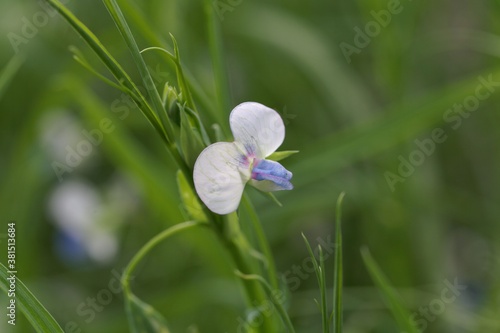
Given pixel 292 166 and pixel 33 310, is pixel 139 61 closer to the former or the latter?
pixel 33 310

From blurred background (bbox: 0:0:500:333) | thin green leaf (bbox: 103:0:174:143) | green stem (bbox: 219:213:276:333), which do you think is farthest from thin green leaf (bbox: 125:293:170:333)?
blurred background (bbox: 0:0:500:333)

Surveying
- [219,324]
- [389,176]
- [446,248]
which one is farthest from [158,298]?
[446,248]

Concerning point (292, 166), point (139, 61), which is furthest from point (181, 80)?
point (292, 166)

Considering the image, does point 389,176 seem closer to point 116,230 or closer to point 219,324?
point 219,324

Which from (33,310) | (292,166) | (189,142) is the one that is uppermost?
(189,142)

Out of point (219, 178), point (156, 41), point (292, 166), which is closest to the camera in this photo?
point (219, 178)

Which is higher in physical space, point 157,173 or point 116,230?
point 157,173

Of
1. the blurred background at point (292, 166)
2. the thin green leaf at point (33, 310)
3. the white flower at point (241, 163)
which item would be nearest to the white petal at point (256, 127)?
the white flower at point (241, 163)
